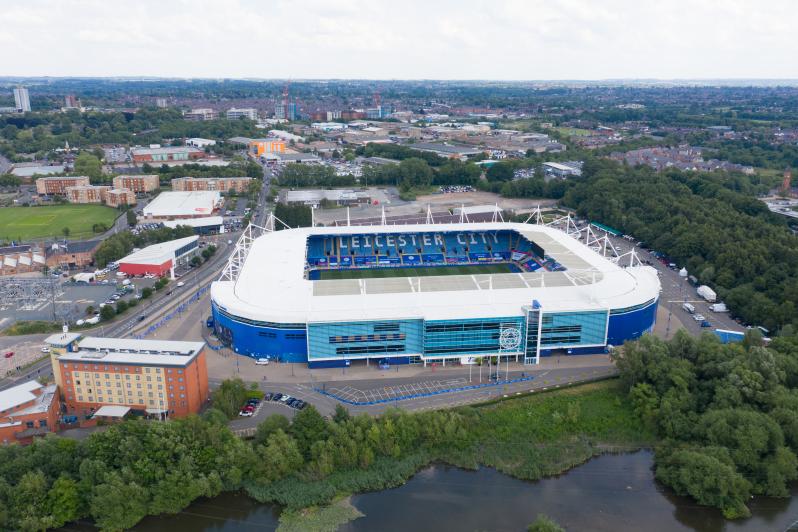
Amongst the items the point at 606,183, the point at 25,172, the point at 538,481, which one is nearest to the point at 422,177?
the point at 606,183

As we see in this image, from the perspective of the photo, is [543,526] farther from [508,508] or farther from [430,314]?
[430,314]

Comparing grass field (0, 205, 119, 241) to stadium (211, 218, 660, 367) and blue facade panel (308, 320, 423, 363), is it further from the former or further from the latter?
blue facade panel (308, 320, 423, 363)

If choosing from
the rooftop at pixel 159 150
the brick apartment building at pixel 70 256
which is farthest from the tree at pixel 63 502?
the rooftop at pixel 159 150

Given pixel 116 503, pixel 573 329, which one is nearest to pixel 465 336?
pixel 573 329

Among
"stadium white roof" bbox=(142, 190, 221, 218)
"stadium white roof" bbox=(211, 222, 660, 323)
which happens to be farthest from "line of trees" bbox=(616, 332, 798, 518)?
"stadium white roof" bbox=(142, 190, 221, 218)

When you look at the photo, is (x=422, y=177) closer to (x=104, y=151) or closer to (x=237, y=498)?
(x=104, y=151)

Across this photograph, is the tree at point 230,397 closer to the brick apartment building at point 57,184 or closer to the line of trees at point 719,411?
the line of trees at point 719,411

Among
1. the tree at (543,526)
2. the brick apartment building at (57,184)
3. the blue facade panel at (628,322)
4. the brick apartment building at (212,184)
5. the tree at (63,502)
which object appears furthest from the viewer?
the brick apartment building at (212,184)
